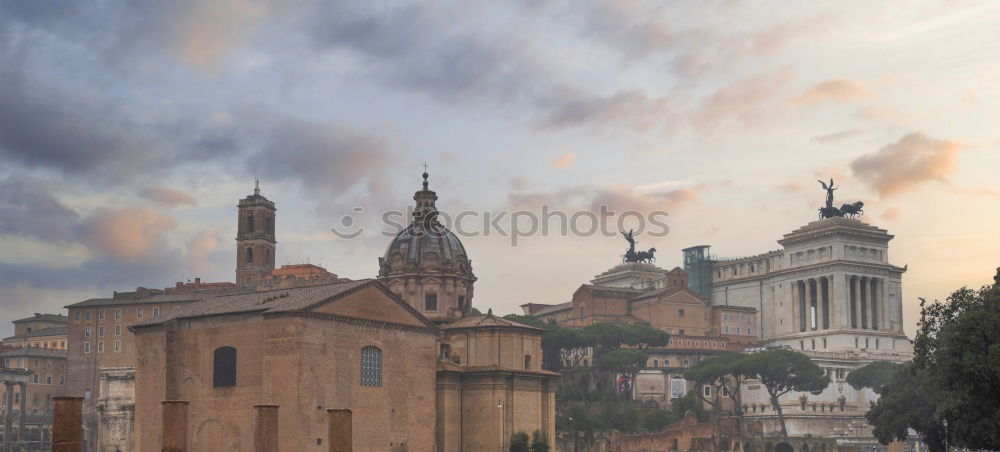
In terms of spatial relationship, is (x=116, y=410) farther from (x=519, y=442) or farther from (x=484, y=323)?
(x=519, y=442)

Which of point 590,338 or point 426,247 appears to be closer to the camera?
point 426,247

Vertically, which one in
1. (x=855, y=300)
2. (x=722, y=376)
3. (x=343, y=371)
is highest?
(x=855, y=300)

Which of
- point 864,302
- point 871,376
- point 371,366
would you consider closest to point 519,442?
point 371,366

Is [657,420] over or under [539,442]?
over

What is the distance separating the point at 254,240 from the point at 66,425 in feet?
343

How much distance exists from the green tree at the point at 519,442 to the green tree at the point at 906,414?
2291 centimetres

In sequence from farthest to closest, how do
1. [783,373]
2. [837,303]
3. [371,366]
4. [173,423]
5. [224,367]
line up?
[837,303], [783,373], [371,366], [224,367], [173,423]

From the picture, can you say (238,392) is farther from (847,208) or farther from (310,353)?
(847,208)

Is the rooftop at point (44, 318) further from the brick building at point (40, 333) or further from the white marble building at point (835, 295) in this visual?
the white marble building at point (835, 295)

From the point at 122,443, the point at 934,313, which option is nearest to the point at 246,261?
the point at 122,443

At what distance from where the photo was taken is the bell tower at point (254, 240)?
476 ft

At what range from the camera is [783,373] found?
114m

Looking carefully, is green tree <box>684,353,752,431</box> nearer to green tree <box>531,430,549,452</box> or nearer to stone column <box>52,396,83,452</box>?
green tree <box>531,430,549,452</box>

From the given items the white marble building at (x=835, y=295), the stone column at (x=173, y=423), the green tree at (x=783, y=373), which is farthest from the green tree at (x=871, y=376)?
the stone column at (x=173, y=423)
